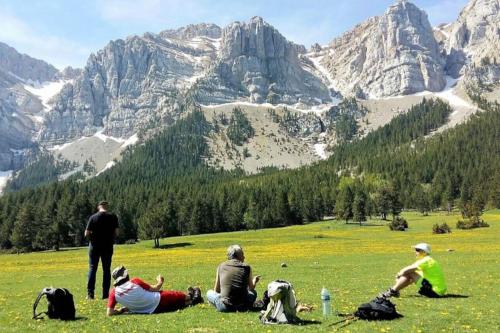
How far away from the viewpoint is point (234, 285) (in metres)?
16.6

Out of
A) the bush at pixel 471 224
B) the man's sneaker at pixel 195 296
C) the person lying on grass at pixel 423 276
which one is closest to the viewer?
the person lying on grass at pixel 423 276

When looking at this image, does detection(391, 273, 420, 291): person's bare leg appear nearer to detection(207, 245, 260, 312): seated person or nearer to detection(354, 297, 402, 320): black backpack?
detection(354, 297, 402, 320): black backpack

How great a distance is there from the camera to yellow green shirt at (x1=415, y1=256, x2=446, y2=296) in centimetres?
1847

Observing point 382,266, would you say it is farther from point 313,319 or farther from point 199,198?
point 199,198

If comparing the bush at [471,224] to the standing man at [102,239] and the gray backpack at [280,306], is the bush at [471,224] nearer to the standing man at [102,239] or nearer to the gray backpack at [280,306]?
the standing man at [102,239]

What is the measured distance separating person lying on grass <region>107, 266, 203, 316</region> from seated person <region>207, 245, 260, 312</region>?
1.97 metres

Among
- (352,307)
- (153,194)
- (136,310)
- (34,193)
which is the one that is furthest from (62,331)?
(34,193)

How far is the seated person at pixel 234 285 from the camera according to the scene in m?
16.6

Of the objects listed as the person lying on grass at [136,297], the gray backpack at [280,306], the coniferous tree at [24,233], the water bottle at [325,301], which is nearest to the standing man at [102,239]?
the person lying on grass at [136,297]

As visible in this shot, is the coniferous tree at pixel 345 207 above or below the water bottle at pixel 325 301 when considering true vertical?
above

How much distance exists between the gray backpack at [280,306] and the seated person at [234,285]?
1.91 metres

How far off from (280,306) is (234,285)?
8.03 feet

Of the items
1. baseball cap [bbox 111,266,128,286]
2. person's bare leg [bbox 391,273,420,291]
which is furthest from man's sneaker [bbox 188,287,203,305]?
person's bare leg [bbox 391,273,420,291]

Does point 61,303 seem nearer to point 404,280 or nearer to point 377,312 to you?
point 377,312
